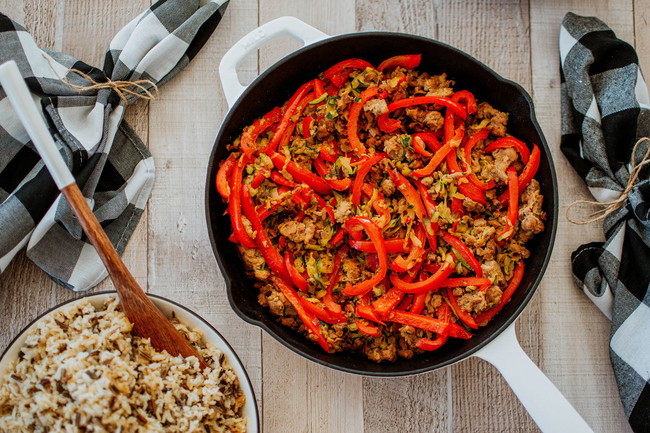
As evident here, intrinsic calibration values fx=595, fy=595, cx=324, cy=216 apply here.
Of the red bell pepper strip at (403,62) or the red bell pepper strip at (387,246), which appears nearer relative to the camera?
the red bell pepper strip at (387,246)

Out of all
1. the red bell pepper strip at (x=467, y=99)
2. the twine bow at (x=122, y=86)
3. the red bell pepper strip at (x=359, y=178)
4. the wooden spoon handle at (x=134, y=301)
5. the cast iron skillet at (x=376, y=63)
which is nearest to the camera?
the wooden spoon handle at (x=134, y=301)

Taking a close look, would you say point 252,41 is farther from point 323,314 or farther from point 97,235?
point 323,314

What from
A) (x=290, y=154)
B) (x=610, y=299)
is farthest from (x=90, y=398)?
(x=610, y=299)

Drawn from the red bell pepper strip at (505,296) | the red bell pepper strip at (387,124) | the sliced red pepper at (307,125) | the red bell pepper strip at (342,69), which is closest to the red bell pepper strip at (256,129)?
the sliced red pepper at (307,125)

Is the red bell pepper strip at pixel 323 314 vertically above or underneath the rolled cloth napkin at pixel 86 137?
underneath

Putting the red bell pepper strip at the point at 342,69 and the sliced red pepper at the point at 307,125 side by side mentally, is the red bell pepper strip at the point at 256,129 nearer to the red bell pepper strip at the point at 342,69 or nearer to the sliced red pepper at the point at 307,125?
the sliced red pepper at the point at 307,125

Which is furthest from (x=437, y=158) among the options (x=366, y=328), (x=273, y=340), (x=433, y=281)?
(x=273, y=340)
